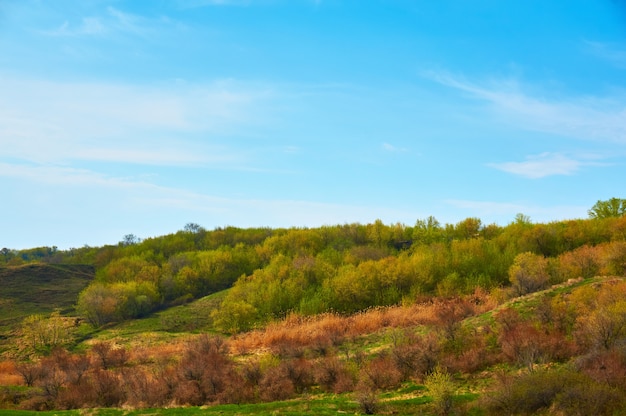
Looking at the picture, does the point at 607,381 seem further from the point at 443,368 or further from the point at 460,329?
the point at 460,329

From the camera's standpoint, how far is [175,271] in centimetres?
9962

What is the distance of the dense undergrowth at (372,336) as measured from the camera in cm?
2494

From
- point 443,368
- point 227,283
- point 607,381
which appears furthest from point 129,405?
point 227,283

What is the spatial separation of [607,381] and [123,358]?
3824 cm

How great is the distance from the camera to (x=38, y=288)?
95.8 metres

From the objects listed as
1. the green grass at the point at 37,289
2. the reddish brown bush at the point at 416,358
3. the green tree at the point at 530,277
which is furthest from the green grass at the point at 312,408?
the green grass at the point at 37,289

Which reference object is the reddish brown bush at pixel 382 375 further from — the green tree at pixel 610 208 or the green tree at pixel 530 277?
the green tree at pixel 610 208

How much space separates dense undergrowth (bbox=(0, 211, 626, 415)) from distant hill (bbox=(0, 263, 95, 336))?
7.06m

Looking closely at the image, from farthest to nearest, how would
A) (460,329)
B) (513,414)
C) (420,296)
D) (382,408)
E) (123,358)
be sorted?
(420,296)
(123,358)
(460,329)
(382,408)
(513,414)

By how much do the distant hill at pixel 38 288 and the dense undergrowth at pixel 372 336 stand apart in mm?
7060

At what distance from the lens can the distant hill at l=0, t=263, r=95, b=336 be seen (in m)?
81.9

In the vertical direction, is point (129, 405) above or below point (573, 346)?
below

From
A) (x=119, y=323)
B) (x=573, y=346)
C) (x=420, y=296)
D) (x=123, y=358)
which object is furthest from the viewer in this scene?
(x=119, y=323)

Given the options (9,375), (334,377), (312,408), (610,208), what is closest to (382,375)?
(334,377)
